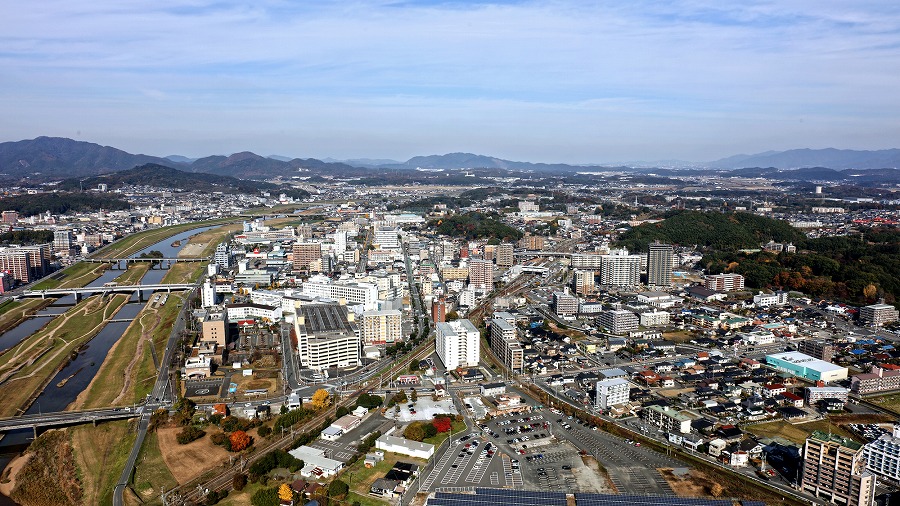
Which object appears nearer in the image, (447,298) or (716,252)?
(447,298)

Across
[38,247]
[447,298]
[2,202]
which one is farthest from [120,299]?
[2,202]

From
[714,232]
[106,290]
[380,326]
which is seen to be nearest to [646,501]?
[380,326]

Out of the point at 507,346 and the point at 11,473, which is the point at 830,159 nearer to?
the point at 507,346

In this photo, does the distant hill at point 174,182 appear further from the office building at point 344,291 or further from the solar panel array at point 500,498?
the solar panel array at point 500,498

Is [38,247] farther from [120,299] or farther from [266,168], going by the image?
[266,168]

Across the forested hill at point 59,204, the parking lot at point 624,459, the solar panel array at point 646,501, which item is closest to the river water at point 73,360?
the solar panel array at point 646,501

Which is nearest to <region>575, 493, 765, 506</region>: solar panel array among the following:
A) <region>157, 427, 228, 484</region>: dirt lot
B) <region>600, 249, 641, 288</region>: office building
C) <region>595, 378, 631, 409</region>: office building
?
<region>595, 378, 631, 409</region>: office building
